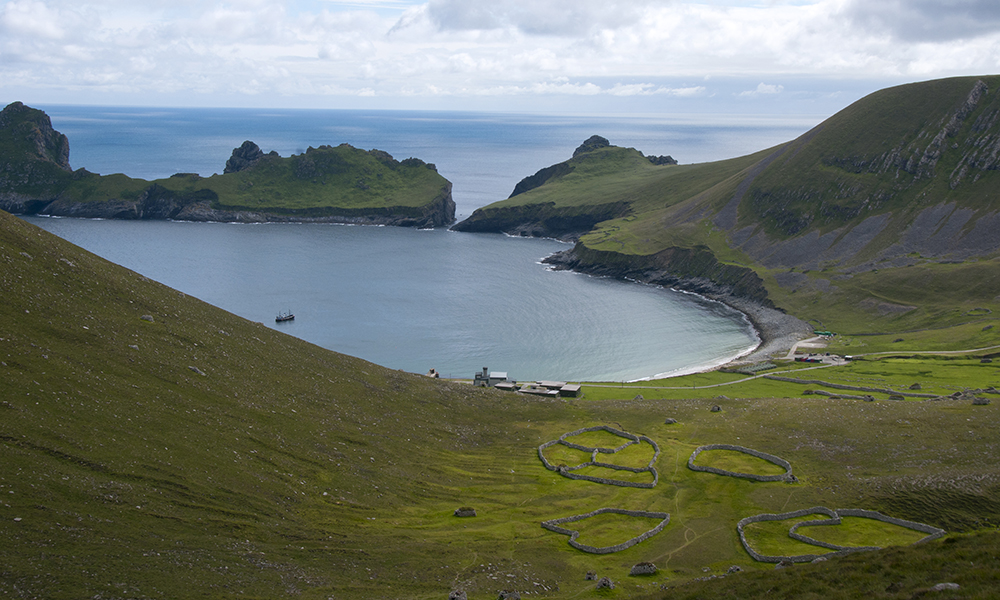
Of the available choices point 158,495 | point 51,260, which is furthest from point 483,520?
point 51,260

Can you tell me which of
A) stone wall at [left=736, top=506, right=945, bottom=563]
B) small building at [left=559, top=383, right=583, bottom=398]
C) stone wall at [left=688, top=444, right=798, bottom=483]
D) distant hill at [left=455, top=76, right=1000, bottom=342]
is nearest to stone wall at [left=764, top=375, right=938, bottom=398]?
small building at [left=559, top=383, right=583, bottom=398]

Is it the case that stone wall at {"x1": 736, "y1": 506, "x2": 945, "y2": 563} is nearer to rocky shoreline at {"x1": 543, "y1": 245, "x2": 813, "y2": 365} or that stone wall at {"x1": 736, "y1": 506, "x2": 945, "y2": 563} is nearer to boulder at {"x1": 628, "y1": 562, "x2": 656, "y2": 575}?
boulder at {"x1": 628, "y1": 562, "x2": 656, "y2": 575}

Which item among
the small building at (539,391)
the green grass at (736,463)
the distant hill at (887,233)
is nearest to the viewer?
the green grass at (736,463)

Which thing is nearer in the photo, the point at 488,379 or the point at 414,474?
the point at 414,474

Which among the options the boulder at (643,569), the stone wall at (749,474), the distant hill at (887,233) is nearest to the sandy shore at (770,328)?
the distant hill at (887,233)

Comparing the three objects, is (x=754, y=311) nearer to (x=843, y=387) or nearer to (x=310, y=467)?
(x=843, y=387)

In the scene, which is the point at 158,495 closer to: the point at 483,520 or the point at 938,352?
the point at 483,520

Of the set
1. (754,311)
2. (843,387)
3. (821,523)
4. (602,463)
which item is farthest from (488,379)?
(754,311)

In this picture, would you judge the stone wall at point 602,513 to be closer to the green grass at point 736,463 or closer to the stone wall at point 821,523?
the stone wall at point 821,523
